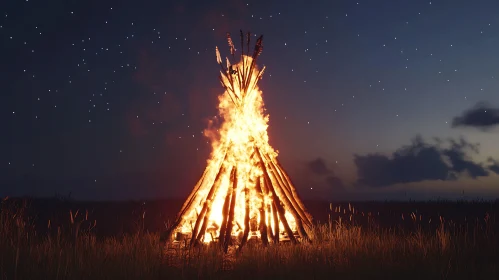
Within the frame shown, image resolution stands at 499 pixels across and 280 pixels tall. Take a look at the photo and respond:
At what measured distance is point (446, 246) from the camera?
8758 millimetres

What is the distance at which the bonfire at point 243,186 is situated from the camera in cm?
945

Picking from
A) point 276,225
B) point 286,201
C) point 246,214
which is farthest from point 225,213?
point 286,201

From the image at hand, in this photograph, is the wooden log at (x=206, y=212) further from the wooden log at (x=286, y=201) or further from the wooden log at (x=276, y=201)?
the wooden log at (x=286, y=201)

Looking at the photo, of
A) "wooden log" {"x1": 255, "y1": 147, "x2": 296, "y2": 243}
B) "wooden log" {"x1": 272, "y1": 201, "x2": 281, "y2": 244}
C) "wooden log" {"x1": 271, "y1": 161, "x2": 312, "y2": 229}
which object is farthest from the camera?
"wooden log" {"x1": 271, "y1": 161, "x2": 312, "y2": 229}

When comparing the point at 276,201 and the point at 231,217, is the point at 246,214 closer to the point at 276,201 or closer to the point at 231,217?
the point at 231,217

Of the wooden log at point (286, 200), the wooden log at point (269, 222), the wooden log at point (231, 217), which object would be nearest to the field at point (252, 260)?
the wooden log at point (231, 217)

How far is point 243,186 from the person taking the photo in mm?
→ 9781

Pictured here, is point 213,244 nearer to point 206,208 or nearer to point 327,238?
point 206,208

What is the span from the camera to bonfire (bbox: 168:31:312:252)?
372 inches

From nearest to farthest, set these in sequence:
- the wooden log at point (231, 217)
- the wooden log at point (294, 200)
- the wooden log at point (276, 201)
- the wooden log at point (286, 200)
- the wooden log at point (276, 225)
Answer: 1. the wooden log at point (231, 217)
2. the wooden log at point (276, 225)
3. the wooden log at point (276, 201)
4. the wooden log at point (286, 200)
5. the wooden log at point (294, 200)

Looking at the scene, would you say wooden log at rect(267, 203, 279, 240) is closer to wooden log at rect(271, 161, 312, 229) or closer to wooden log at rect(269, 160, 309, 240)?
wooden log at rect(269, 160, 309, 240)

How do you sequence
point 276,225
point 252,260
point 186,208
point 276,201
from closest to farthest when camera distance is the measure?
point 252,260 → point 276,225 → point 276,201 → point 186,208

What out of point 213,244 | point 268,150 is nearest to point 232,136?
point 268,150

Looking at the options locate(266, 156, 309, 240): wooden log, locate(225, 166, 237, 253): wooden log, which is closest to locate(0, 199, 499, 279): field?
locate(225, 166, 237, 253): wooden log
